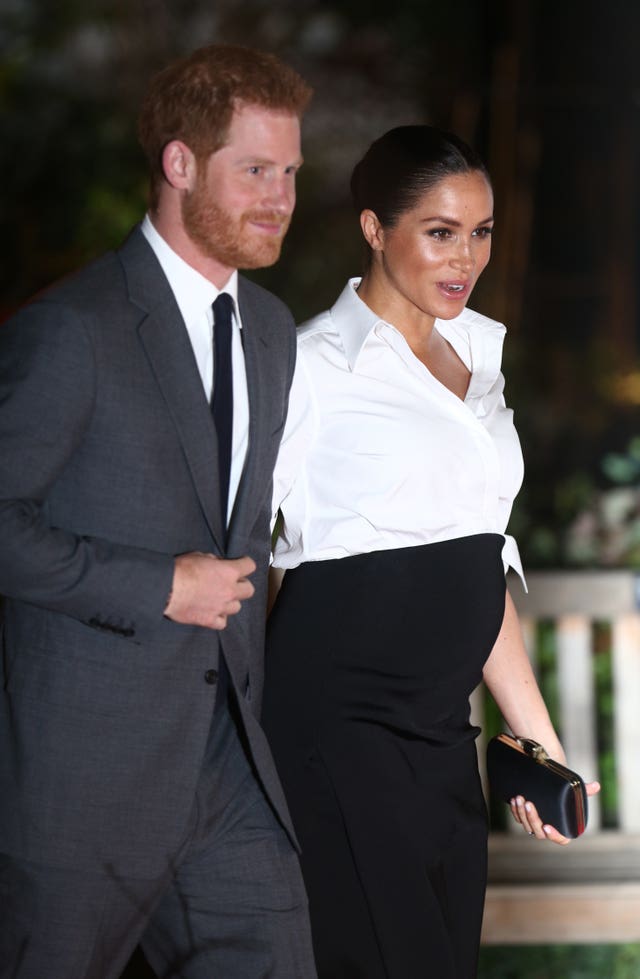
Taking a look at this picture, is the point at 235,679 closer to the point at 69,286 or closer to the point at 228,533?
the point at 228,533

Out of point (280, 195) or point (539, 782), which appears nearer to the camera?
point (280, 195)

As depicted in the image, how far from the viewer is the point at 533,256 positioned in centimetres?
728

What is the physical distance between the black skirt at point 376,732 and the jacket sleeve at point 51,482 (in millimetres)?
481

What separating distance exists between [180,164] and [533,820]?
116 centimetres

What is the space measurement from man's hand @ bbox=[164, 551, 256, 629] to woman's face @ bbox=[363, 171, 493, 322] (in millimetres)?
615

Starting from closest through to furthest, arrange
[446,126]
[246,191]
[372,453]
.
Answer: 1. [246,191]
2. [372,453]
3. [446,126]

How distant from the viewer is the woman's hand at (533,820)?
2.26m

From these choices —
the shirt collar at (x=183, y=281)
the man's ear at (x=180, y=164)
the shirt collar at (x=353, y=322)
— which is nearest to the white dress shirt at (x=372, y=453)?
the shirt collar at (x=353, y=322)

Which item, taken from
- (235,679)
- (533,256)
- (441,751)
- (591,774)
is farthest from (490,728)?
(533,256)

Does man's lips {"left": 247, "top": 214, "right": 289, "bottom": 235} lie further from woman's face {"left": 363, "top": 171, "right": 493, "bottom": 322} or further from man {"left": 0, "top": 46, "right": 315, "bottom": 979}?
woman's face {"left": 363, "top": 171, "right": 493, "bottom": 322}

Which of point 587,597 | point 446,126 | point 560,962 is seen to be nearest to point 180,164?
point 587,597

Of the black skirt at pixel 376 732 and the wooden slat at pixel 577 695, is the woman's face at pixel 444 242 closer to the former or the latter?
the black skirt at pixel 376 732

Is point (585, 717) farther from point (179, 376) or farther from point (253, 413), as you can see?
point (179, 376)

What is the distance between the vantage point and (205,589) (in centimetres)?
173
